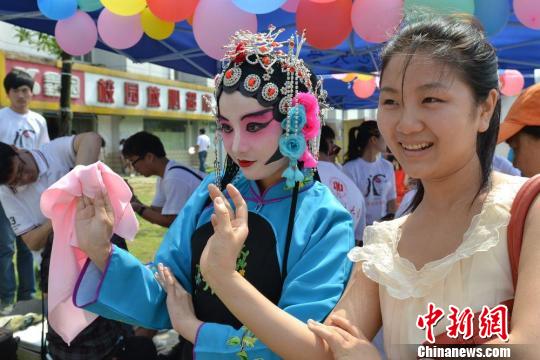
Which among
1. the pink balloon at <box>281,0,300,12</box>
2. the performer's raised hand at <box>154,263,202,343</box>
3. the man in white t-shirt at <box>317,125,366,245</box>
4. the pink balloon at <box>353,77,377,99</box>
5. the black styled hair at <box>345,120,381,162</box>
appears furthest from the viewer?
the pink balloon at <box>353,77,377,99</box>

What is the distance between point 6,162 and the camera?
8.59 feet

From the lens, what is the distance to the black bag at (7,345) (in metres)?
2.46

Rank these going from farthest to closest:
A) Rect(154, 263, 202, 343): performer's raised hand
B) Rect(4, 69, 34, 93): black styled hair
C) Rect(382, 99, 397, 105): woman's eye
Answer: Rect(4, 69, 34, 93): black styled hair → Rect(154, 263, 202, 343): performer's raised hand → Rect(382, 99, 397, 105): woman's eye

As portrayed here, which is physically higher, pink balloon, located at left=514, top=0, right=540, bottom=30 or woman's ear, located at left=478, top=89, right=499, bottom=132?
pink balloon, located at left=514, top=0, right=540, bottom=30

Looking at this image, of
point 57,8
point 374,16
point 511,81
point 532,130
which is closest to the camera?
point 532,130

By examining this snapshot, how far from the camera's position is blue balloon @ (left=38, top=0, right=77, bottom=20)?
323 centimetres

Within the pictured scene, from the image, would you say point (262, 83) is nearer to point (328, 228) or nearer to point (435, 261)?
point (328, 228)

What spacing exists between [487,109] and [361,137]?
308 cm

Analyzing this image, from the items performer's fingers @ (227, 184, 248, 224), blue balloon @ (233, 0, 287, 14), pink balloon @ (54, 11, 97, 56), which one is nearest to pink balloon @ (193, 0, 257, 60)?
blue balloon @ (233, 0, 287, 14)

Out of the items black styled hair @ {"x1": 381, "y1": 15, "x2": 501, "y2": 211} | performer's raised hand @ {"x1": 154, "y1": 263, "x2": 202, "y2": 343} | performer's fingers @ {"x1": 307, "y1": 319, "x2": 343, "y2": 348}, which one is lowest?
performer's raised hand @ {"x1": 154, "y1": 263, "x2": 202, "y2": 343}

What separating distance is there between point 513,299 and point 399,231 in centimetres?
29

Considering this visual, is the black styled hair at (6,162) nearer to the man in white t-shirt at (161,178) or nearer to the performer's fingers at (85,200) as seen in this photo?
the man in white t-shirt at (161,178)

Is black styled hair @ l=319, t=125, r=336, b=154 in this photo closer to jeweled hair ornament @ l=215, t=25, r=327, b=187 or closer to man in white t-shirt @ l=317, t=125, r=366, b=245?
man in white t-shirt @ l=317, t=125, r=366, b=245

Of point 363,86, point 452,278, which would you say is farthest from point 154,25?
point 363,86
